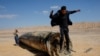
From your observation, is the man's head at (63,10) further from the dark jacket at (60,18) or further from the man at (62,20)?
the dark jacket at (60,18)

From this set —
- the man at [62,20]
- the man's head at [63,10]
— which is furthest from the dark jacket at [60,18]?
the man's head at [63,10]

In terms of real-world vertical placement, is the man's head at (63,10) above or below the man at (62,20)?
above

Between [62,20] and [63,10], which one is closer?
[63,10]

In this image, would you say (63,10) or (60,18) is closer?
(63,10)

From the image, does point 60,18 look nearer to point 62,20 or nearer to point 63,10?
point 62,20

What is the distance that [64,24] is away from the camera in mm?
9344

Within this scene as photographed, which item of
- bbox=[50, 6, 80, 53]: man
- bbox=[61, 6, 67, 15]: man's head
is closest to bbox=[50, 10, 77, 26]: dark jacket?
bbox=[50, 6, 80, 53]: man

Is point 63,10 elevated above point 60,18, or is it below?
above

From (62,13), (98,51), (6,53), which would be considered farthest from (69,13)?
(6,53)

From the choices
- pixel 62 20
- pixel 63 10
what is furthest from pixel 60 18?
pixel 63 10

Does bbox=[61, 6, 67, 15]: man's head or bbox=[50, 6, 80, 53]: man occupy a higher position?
bbox=[61, 6, 67, 15]: man's head

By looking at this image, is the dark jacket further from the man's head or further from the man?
the man's head

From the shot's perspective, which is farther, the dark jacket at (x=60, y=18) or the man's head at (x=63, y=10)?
the dark jacket at (x=60, y=18)

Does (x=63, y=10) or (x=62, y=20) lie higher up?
(x=63, y=10)
